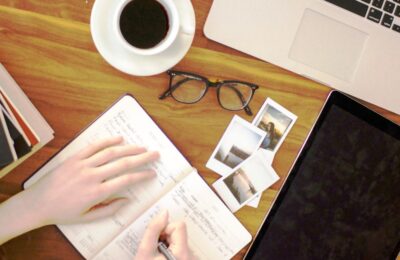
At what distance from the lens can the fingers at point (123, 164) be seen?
75 cm

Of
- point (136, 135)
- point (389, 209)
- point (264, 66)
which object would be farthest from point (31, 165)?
point (389, 209)

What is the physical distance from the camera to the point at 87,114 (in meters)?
0.78

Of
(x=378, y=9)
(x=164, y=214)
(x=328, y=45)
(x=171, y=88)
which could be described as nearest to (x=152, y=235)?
(x=164, y=214)

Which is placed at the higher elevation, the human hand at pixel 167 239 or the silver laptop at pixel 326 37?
the silver laptop at pixel 326 37

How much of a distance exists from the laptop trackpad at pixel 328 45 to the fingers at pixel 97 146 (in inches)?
13.9

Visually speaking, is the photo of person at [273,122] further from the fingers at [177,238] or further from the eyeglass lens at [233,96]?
the fingers at [177,238]

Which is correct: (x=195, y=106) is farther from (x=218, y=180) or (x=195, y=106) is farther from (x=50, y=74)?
(x=50, y=74)

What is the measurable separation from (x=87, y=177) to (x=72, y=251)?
0.15m

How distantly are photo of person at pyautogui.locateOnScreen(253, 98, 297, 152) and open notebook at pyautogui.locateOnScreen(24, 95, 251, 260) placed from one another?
149 millimetres

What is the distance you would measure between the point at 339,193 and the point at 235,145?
21cm

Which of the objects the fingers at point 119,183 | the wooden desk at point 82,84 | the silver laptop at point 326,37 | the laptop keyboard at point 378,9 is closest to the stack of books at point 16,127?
the wooden desk at point 82,84

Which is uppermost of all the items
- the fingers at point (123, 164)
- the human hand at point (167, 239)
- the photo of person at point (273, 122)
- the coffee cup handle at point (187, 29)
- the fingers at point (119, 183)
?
the coffee cup handle at point (187, 29)

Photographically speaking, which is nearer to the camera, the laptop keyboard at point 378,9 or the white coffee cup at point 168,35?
the white coffee cup at point 168,35

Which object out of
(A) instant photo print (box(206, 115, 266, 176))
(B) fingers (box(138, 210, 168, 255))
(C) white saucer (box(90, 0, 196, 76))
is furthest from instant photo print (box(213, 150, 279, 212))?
(C) white saucer (box(90, 0, 196, 76))
